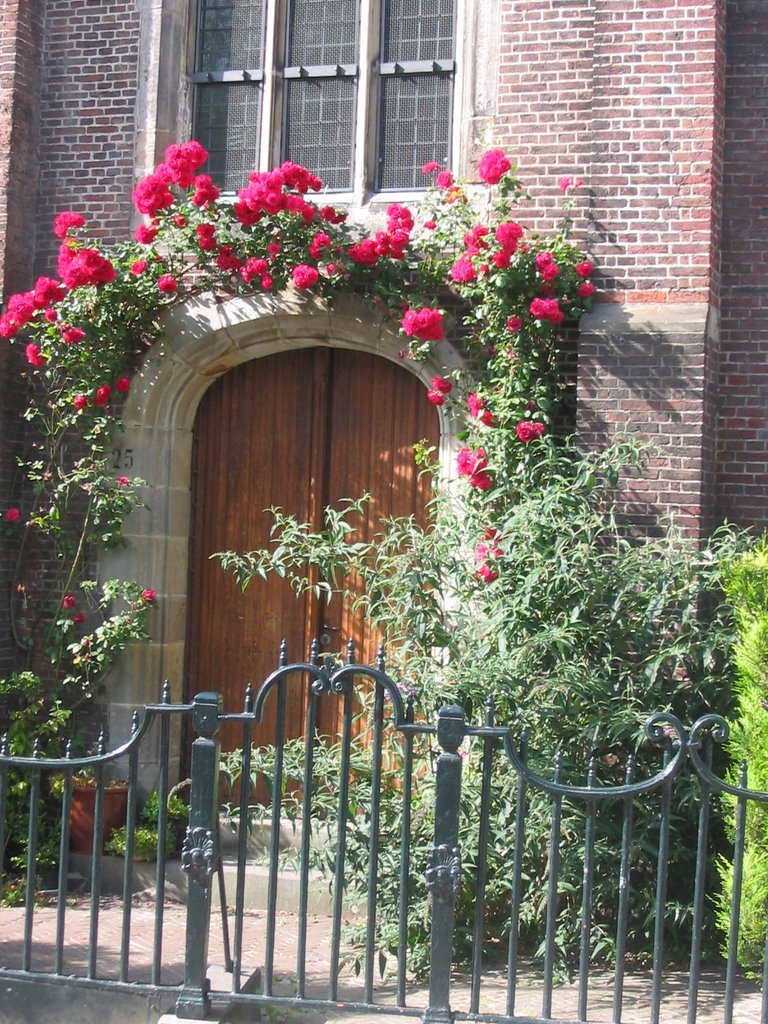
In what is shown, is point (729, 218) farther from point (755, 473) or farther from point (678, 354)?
point (755, 473)

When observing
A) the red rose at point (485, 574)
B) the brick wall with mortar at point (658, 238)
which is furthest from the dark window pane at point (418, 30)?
the red rose at point (485, 574)

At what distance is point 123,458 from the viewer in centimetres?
764

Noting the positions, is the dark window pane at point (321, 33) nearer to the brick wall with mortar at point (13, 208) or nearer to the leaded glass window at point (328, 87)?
the leaded glass window at point (328, 87)

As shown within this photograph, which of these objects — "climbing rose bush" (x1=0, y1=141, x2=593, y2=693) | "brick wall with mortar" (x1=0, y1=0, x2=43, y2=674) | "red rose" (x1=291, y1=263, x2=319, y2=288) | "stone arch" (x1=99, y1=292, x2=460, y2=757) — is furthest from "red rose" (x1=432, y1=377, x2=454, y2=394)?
"brick wall with mortar" (x1=0, y1=0, x2=43, y2=674)

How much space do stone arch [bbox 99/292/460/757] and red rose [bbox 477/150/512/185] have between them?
1207mm

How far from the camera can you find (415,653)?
588cm

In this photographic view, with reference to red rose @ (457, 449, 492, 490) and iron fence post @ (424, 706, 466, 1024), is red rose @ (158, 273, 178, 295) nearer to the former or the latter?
red rose @ (457, 449, 492, 490)

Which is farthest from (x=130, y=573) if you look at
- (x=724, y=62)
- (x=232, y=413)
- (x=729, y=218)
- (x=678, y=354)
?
(x=724, y=62)

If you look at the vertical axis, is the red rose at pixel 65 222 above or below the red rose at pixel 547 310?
above

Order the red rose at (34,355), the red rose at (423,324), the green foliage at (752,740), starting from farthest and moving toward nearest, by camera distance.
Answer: the red rose at (34,355)
the red rose at (423,324)
the green foliage at (752,740)

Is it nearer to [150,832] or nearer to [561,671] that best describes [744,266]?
[561,671]

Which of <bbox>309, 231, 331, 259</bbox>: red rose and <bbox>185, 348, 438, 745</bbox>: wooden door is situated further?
<bbox>185, 348, 438, 745</bbox>: wooden door

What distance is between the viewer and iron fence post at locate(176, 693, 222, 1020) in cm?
427

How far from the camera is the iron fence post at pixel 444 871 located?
414 centimetres
